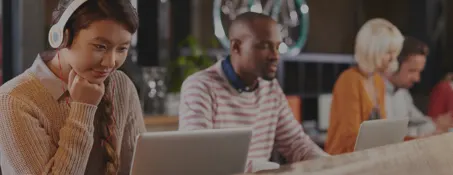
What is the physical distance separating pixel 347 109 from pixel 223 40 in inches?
27.1

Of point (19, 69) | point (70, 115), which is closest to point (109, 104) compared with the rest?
point (70, 115)

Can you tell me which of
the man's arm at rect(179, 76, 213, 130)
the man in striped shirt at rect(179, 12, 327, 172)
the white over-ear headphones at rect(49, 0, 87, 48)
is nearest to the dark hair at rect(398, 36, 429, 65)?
the man in striped shirt at rect(179, 12, 327, 172)

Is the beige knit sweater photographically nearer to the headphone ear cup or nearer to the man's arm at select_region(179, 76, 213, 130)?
the headphone ear cup

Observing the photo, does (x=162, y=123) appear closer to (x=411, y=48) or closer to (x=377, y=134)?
(x=377, y=134)

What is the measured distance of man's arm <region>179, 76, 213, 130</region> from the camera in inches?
85.8

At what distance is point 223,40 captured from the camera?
2508 mm

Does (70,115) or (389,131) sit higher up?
(70,115)

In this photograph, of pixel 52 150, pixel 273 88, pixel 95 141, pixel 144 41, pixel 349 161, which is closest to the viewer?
pixel 52 150

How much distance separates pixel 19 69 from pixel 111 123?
0.33 m

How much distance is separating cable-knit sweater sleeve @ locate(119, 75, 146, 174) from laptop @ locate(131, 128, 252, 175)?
0.26 m

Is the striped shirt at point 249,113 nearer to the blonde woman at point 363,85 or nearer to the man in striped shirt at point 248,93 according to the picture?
the man in striped shirt at point 248,93

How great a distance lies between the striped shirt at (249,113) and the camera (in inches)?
86.7

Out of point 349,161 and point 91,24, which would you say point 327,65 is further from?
point 91,24

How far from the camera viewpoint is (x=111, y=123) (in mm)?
1881
